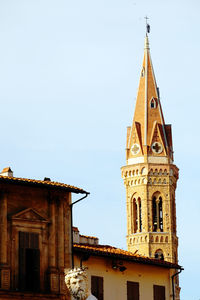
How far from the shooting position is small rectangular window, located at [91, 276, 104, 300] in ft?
100

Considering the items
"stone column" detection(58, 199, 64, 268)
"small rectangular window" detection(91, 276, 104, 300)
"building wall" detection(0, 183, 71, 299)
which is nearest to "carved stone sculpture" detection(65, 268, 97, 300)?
"building wall" detection(0, 183, 71, 299)

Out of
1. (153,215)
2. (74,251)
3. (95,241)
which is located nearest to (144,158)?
(153,215)

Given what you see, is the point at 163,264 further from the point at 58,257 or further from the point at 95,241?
the point at 58,257

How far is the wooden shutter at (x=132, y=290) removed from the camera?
3200 centimetres

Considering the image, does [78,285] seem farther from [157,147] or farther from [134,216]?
[157,147]

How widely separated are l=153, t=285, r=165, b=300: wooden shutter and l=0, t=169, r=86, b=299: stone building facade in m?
4.78

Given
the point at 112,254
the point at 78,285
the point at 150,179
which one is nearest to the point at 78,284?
the point at 78,285

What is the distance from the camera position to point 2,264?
27.5m

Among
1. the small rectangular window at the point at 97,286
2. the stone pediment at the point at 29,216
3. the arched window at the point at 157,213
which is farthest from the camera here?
the arched window at the point at 157,213

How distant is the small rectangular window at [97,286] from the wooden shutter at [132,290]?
1.42 metres

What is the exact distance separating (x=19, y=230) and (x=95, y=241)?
7.42 metres

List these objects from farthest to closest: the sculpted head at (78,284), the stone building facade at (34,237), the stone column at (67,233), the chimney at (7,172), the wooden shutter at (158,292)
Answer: the wooden shutter at (158,292), the chimney at (7,172), the stone column at (67,233), the stone building facade at (34,237), the sculpted head at (78,284)

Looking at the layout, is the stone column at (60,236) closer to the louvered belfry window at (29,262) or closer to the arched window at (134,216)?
the louvered belfry window at (29,262)

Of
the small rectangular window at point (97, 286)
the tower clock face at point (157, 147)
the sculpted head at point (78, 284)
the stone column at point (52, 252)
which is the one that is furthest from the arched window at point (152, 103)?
the sculpted head at point (78, 284)
